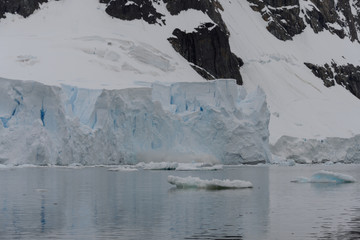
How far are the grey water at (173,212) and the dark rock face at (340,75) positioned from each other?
53.6 metres

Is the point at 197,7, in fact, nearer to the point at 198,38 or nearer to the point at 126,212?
the point at 198,38

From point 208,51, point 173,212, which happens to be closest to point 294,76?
point 208,51

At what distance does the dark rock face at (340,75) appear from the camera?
74000mm

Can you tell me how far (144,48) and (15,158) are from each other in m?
23.6

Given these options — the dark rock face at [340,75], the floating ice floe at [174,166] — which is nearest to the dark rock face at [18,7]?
the floating ice floe at [174,166]

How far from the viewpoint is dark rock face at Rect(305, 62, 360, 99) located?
7400cm

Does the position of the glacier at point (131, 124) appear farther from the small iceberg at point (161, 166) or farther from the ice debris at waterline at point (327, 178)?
the ice debris at waterline at point (327, 178)

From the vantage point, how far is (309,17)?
82688mm

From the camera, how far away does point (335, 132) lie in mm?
53750

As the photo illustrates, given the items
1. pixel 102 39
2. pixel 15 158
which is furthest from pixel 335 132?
pixel 15 158

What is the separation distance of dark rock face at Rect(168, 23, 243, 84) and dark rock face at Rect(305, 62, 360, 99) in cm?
1334

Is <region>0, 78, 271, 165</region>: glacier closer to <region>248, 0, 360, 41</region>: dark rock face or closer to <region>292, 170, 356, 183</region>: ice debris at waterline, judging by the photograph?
<region>292, 170, 356, 183</region>: ice debris at waterline

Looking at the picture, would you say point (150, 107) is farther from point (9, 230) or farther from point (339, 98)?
point (339, 98)

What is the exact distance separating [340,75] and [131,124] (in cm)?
4591
